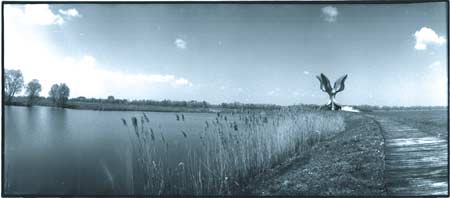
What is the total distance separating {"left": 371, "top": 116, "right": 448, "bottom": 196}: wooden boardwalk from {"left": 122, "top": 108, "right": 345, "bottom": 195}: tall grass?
133 centimetres

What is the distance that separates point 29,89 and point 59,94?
1.34 ft

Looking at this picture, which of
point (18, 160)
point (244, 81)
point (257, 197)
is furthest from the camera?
point (244, 81)

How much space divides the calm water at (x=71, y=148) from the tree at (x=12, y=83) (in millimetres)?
207

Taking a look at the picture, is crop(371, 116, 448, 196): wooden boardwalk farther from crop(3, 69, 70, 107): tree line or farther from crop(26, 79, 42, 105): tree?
crop(26, 79, 42, 105): tree

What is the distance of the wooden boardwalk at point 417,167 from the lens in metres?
4.63

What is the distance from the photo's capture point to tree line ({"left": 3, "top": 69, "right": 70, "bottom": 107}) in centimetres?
538

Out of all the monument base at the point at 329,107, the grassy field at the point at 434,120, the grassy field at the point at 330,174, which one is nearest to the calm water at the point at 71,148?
the grassy field at the point at 330,174

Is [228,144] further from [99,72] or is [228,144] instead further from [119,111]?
[99,72]

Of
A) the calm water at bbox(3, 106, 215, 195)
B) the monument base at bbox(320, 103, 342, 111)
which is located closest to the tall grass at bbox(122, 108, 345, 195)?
the calm water at bbox(3, 106, 215, 195)

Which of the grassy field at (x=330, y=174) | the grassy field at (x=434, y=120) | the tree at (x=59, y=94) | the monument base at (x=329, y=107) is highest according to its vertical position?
the tree at (x=59, y=94)

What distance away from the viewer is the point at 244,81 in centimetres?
579

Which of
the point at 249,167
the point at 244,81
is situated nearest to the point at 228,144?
the point at 249,167

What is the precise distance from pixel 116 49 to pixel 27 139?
1.85m

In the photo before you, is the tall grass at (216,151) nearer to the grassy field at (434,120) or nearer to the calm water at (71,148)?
the calm water at (71,148)
